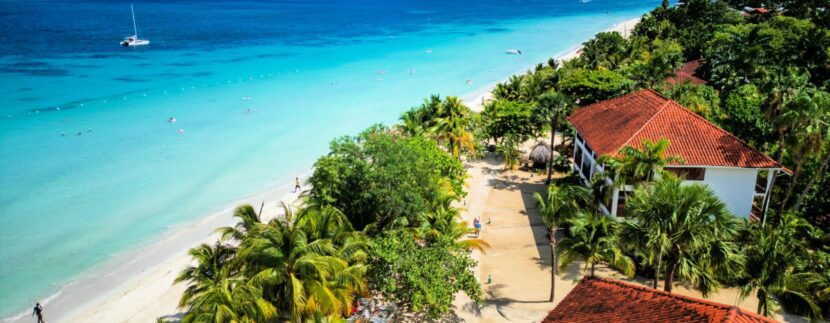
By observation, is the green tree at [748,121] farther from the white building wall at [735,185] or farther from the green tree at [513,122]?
the green tree at [513,122]

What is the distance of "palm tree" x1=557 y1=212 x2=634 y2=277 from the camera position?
1877 cm

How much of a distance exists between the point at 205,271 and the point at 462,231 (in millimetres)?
9032

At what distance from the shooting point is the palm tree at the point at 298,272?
1502 centimetres

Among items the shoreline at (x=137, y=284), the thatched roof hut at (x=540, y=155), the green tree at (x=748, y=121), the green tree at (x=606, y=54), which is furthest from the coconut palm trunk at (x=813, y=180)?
the green tree at (x=606, y=54)

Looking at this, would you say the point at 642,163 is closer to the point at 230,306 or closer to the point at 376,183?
the point at 376,183

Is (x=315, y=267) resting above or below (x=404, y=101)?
below

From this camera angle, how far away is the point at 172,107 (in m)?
54.4

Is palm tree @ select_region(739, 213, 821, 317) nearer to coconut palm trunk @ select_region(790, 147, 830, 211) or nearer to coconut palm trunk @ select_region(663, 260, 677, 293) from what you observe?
coconut palm trunk @ select_region(663, 260, 677, 293)

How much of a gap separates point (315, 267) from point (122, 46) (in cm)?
8784

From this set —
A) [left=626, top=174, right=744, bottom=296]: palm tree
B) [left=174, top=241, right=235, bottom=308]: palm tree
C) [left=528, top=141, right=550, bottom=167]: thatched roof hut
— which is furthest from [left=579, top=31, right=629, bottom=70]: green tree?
[left=174, top=241, right=235, bottom=308]: palm tree

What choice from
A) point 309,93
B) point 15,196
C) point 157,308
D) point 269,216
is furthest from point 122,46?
point 157,308

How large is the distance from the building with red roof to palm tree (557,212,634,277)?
2.73 m

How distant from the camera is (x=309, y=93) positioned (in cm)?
6209

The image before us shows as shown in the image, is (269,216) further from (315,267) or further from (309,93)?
(309,93)
